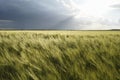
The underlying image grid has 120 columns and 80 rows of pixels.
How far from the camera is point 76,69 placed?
2.22 m

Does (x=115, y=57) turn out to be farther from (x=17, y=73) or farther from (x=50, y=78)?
(x=17, y=73)

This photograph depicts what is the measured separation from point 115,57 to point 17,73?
4.87 feet

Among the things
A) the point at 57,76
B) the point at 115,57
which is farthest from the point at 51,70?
the point at 115,57

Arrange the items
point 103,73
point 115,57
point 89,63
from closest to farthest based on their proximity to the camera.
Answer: point 103,73 < point 89,63 < point 115,57

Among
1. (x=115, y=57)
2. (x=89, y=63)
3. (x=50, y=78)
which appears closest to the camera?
(x=50, y=78)

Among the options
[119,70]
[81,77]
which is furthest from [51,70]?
[119,70]

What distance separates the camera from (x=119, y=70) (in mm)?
2334

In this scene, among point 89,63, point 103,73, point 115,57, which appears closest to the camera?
point 103,73

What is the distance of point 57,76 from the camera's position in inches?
83.4

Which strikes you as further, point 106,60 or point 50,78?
point 106,60

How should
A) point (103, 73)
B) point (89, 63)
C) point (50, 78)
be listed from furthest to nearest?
point (89, 63), point (103, 73), point (50, 78)

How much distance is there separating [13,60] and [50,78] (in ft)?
2.75

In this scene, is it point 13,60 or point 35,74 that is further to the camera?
point 13,60

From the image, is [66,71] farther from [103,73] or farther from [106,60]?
[106,60]
